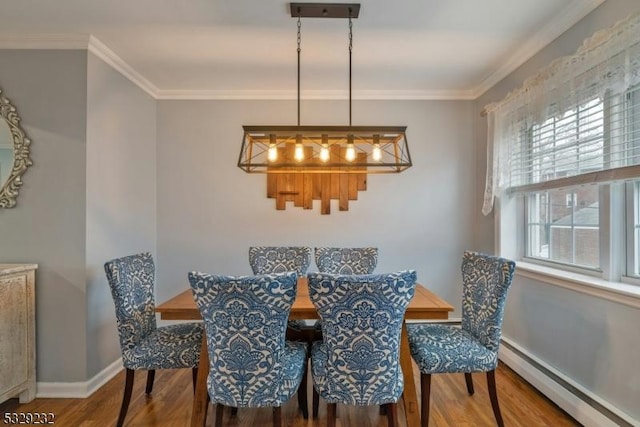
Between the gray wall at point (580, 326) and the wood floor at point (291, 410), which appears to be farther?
the wood floor at point (291, 410)

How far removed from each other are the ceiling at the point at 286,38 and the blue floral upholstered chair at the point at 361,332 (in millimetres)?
1644

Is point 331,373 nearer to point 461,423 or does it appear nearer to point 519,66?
point 461,423

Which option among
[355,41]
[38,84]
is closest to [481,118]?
[355,41]

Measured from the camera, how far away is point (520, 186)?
2928mm

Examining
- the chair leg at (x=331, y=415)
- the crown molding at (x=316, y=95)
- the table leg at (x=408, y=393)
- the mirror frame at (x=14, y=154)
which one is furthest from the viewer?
the crown molding at (x=316, y=95)

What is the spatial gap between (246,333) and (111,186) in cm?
193

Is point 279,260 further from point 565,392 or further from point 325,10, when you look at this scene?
point 565,392

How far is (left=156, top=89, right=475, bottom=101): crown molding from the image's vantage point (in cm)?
360

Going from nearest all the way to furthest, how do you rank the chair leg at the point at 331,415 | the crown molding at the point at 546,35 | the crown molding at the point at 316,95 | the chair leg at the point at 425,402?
the chair leg at the point at 331,415 → the chair leg at the point at 425,402 → the crown molding at the point at 546,35 → the crown molding at the point at 316,95

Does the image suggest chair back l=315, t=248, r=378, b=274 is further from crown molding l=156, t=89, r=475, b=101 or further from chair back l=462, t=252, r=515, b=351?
crown molding l=156, t=89, r=475, b=101

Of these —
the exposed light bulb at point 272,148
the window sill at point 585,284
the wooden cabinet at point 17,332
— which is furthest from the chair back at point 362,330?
the wooden cabinet at point 17,332

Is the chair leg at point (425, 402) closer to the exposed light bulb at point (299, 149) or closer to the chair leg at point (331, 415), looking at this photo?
the chair leg at point (331, 415)

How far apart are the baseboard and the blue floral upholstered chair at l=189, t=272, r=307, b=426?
1710 mm

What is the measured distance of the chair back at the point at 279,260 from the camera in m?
2.96
